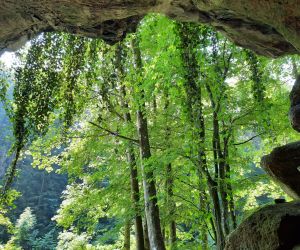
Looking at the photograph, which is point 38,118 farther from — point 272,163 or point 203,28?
point 272,163

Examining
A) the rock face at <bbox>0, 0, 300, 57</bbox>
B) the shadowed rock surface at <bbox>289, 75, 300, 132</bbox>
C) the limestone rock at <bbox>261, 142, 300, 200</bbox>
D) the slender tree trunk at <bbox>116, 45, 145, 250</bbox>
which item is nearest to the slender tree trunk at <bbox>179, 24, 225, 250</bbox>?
the rock face at <bbox>0, 0, 300, 57</bbox>

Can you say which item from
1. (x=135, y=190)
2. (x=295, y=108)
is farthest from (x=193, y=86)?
(x=135, y=190)

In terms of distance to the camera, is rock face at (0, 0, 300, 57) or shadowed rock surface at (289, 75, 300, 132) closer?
rock face at (0, 0, 300, 57)

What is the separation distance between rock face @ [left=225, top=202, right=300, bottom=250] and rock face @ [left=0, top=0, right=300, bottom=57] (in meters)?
2.59

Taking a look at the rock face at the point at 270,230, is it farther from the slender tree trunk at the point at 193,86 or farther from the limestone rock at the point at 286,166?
the slender tree trunk at the point at 193,86

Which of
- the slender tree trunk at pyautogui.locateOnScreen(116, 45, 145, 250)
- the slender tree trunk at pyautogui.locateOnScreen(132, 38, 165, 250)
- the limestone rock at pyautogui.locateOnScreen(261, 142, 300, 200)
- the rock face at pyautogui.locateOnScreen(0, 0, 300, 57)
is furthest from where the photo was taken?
the slender tree trunk at pyautogui.locateOnScreen(116, 45, 145, 250)

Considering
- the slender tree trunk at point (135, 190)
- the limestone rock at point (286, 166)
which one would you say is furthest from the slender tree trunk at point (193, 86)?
the slender tree trunk at point (135, 190)

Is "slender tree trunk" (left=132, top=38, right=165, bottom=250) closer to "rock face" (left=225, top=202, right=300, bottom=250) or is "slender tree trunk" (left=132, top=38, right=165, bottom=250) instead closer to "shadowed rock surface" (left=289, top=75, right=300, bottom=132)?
"rock face" (left=225, top=202, right=300, bottom=250)

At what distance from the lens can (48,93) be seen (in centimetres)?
714

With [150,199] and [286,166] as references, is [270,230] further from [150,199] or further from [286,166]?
[150,199]

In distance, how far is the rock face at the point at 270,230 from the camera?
4840 mm

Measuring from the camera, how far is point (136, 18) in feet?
20.7

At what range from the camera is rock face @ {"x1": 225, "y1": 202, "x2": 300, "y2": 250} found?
15.9 ft

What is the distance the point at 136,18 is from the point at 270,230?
14.4 feet
